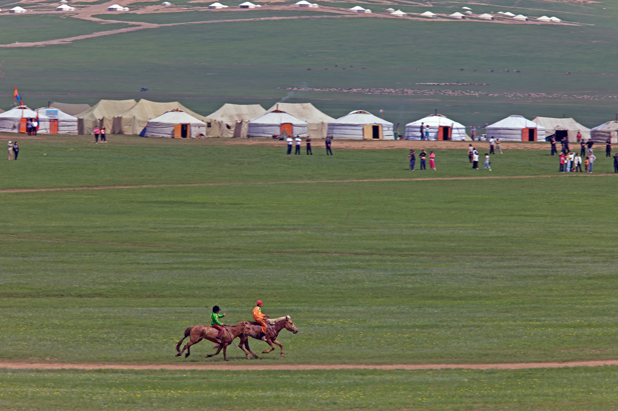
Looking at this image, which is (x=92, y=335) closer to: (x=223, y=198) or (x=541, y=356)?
(x=541, y=356)

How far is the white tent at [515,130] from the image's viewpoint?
3851 inches

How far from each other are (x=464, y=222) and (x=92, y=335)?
26.2 m

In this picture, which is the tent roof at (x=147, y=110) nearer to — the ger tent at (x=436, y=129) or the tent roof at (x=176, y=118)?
the tent roof at (x=176, y=118)

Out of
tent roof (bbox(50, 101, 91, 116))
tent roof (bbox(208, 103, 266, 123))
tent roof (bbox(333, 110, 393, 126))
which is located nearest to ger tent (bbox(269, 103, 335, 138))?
tent roof (bbox(333, 110, 393, 126))

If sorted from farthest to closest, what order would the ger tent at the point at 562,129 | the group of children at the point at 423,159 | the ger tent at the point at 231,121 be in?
the ger tent at the point at 562,129 → the ger tent at the point at 231,121 → the group of children at the point at 423,159

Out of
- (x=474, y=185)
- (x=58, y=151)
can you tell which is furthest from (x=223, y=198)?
(x=58, y=151)

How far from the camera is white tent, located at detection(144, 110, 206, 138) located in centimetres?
9381

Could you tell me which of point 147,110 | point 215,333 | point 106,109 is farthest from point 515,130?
point 215,333

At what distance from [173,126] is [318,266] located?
2573 inches

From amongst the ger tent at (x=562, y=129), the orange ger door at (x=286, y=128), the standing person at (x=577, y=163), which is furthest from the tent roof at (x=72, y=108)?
the standing person at (x=577, y=163)

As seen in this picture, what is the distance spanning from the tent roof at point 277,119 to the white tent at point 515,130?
2373 centimetres

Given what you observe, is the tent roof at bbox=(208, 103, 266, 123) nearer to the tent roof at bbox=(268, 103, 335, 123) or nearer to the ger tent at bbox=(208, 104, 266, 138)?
the ger tent at bbox=(208, 104, 266, 138)

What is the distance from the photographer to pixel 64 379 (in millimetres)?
17672

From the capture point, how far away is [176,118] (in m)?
94.3
